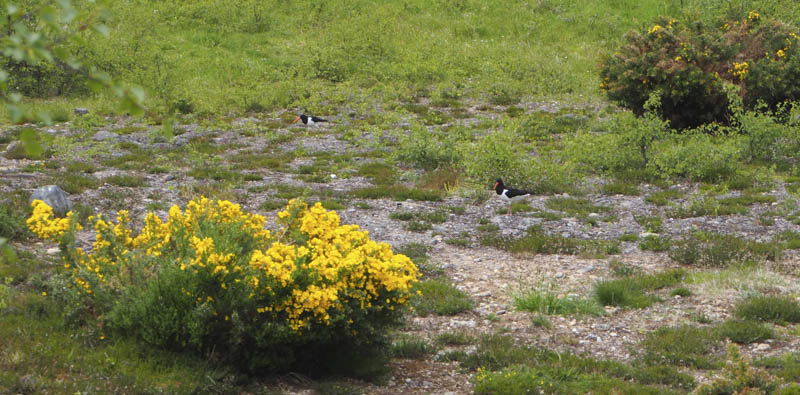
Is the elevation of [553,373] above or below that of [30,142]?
below

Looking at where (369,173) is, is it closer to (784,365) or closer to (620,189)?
(620,189)

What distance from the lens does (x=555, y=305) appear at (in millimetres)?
8852

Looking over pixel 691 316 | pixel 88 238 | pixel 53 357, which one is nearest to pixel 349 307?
pixel 53 357

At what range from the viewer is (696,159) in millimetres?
15430

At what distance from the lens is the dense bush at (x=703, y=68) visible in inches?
742

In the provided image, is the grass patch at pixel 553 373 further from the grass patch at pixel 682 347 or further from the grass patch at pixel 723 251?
the grass patch at pixel 723 251

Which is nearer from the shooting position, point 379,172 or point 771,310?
point 771,310

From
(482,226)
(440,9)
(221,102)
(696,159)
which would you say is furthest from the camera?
(440,9)

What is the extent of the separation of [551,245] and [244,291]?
643cm

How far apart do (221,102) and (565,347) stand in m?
17.1

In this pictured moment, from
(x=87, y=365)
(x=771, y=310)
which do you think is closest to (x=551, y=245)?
(x=771, y=310)

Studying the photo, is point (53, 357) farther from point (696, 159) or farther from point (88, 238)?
point (696, 159)

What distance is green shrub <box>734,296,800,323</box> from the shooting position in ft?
27.6

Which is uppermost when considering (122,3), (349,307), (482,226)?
(122,3)
